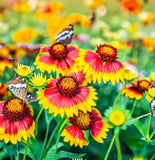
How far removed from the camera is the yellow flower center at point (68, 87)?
0.86 metres

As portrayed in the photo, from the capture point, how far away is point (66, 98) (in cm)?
86

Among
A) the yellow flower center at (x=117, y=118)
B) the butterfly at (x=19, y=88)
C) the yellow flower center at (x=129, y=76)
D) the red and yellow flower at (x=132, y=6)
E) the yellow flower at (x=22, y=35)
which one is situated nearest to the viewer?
the yellow flower center at (x=117, y=118)

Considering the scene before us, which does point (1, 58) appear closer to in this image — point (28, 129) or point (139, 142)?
point (28, 129)

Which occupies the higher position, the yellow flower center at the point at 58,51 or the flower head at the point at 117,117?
the yellow flower center at the point at 58,51

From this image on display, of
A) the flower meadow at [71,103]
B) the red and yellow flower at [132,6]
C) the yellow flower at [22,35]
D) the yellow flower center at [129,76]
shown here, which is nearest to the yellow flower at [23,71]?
the flower meadow at [71,103]

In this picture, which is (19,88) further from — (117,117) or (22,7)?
(22,7)

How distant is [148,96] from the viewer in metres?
0.86

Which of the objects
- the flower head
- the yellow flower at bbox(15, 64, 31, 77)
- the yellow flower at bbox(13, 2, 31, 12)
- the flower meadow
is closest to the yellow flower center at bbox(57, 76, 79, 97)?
the flower meadow

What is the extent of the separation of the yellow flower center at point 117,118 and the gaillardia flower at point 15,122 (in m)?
0.30

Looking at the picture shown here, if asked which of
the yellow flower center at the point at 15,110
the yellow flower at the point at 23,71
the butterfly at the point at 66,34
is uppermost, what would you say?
the butterfly at the point at 66,34

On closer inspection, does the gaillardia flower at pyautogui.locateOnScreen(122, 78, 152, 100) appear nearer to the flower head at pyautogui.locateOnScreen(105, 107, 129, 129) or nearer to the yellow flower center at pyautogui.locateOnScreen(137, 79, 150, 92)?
the yellow flower center at pyautogui.locateOnScreen(137, 79, 150, 92)

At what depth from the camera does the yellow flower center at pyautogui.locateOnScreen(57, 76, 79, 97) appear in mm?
858

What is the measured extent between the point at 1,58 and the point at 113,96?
27.7 inches

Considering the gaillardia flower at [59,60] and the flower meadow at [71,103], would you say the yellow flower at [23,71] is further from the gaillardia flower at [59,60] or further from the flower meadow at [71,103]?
the gaillardia flower at [59,60]
